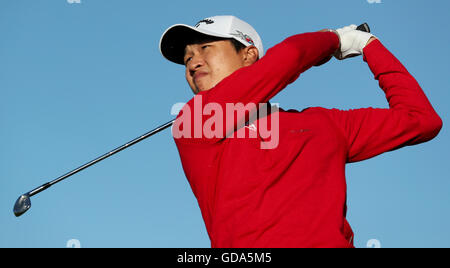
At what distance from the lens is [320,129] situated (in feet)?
10.2

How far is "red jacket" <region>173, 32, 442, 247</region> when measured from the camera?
108 inches

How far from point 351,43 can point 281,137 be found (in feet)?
3.30

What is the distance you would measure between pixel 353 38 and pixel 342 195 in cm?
119

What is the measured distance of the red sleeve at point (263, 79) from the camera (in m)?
2.93

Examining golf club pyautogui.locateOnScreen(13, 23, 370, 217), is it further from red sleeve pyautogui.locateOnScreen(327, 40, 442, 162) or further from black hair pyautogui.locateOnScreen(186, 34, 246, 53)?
red sleeve pyautogui.locateOnScreen(327, 40, 442, 162)

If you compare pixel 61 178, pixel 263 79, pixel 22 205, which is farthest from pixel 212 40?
pixel 22 205

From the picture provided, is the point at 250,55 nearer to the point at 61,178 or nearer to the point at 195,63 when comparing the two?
the point at 195,63

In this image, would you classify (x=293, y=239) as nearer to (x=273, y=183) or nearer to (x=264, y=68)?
(x=273, y=183)

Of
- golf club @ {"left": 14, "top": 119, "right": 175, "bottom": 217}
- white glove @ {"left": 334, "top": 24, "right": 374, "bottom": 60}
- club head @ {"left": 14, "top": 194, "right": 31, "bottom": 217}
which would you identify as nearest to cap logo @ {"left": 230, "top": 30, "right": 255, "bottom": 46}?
white glove @ {"left": 334, "top": 24, "right": 374, "bottom": 60}

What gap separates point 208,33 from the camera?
11.7 ft

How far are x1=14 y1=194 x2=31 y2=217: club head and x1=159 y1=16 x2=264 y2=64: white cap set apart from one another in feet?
9.61
